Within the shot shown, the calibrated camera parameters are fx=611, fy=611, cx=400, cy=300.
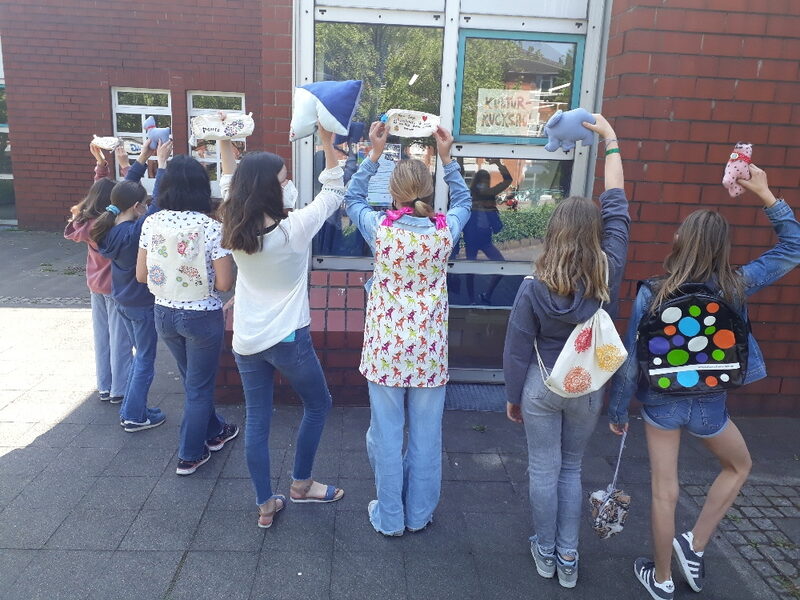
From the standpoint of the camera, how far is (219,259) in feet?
10.3

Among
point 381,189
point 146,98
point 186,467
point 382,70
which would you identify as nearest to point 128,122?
point 146,98

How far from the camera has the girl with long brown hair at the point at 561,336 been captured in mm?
2453

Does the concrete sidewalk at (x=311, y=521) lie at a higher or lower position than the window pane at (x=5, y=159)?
lower

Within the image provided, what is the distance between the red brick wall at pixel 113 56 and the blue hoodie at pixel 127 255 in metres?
7.33

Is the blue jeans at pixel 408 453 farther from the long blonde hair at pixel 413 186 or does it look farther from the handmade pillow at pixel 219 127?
the handmade pillow at pixel 219 127

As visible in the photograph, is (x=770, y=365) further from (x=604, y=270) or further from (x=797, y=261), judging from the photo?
(x=604, y=270)

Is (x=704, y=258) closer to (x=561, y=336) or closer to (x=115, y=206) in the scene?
(x=561, y=336)

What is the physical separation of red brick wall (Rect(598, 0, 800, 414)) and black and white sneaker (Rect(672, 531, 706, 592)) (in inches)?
80.6

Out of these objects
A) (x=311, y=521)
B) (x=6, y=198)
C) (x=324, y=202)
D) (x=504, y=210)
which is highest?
(x=324, y=202)

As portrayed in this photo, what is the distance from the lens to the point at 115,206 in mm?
3928

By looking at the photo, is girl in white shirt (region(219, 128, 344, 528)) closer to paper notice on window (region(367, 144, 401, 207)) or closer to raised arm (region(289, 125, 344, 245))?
raised arm (region(289, 125, 344, 245))

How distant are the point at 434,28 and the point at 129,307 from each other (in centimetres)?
295

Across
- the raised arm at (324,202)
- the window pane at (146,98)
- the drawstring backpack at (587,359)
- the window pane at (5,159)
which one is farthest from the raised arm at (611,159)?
the window pane at (5,159)

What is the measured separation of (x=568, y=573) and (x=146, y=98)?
463 inches
